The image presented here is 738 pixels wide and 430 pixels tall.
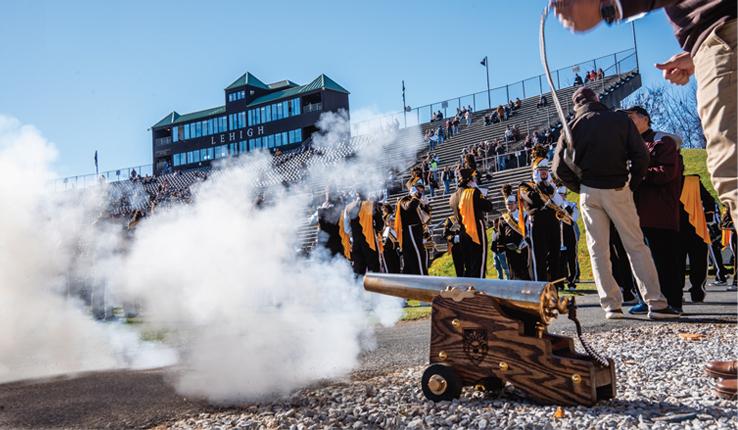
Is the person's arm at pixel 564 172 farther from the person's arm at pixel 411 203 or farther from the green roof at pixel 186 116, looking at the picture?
the green roof at pixel 186 116

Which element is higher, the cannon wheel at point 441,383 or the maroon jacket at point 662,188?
the maroon jacket at point 662,188

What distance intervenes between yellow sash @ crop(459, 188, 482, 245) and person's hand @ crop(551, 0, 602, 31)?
27.8ft

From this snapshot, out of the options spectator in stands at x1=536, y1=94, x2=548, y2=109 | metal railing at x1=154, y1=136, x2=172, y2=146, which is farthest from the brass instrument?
metal railing at x1=154, y1=136, x2=172, y2=146

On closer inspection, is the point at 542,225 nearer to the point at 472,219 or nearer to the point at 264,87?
the point at 472,219

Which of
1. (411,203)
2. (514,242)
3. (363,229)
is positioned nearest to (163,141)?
(363,229)

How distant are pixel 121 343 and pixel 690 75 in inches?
293

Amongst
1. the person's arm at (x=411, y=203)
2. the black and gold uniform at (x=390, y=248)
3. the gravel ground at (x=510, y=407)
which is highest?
the person's arm at (x=411, y=203)

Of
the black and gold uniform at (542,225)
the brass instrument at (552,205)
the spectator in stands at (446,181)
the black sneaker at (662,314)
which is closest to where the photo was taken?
the black sneaker at (662,314)

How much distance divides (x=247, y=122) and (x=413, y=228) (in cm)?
6050

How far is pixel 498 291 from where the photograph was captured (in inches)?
133

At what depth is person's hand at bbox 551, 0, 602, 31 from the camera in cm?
253

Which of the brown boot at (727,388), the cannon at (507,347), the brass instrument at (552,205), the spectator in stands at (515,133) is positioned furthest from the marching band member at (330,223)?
the spectator in stands at (515,133)

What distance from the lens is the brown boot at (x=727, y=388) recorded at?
2977 mm

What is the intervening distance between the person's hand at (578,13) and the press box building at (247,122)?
2456 inches
